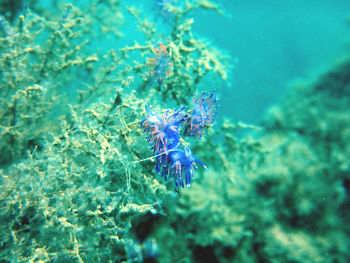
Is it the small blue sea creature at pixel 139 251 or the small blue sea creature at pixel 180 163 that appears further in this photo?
the small blue sea creature at pixel 139 251

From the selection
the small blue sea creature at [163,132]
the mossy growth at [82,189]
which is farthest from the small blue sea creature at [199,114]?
the mossy growth at [82,189]

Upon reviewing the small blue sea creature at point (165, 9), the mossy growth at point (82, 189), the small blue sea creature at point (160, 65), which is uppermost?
the small blue sea creature at point (165, 9)

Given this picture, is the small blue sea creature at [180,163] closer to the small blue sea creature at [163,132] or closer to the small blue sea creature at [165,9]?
the small blue sea creature at [163,132]

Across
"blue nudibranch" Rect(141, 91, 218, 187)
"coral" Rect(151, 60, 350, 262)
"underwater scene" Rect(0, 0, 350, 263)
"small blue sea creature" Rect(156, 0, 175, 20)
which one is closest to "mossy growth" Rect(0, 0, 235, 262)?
"underwater scene" Rect(0, 0, 350, 263)

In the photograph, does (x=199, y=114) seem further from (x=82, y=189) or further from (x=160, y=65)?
(x=82, y=189)

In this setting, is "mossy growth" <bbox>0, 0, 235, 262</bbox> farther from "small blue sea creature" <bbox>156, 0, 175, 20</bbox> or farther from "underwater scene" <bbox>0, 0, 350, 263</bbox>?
"small blue sea creature" <bbox>156, 0, 175, 20</bbox>

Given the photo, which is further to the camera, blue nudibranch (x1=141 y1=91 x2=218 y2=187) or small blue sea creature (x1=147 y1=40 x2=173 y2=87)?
small blue sea creature (x1=147 y1=40 x2=173 y2=87)

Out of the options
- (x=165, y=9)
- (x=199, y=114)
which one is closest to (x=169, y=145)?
(x=199, y=114)
